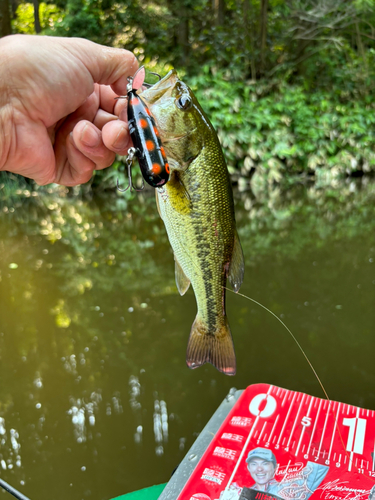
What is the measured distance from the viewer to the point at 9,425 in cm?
222

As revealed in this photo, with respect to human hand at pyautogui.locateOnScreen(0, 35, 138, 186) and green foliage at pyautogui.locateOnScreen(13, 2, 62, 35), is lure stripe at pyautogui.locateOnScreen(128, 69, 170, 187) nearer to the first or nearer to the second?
human hand at pyautogui.locateOnScreen(0, 35, 138, 186)

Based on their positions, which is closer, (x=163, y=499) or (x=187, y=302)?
(x=163, y=499)

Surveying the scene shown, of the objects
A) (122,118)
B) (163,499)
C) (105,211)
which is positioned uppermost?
(122,118)

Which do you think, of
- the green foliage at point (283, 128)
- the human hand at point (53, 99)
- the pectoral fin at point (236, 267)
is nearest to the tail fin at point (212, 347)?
the pectoral fin at point (236, 267)

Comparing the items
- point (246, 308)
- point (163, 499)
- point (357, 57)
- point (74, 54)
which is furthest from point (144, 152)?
point (357, 57)

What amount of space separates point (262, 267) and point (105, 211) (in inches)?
125

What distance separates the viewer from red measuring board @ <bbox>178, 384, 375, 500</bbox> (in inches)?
57.2

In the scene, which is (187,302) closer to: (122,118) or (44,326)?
(44,326)

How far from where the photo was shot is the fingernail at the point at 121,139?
1.24 m

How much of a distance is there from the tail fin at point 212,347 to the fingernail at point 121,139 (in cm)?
55

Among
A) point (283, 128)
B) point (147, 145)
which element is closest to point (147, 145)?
point (147, 145)

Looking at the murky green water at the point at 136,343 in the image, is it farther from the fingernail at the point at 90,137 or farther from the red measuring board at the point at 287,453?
the fingernail at the point at 90,137

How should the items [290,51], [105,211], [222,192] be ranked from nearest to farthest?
[222,192] < [105,211] < [290,51]

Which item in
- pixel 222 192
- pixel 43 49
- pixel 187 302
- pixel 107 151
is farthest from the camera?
pixel 187 302
